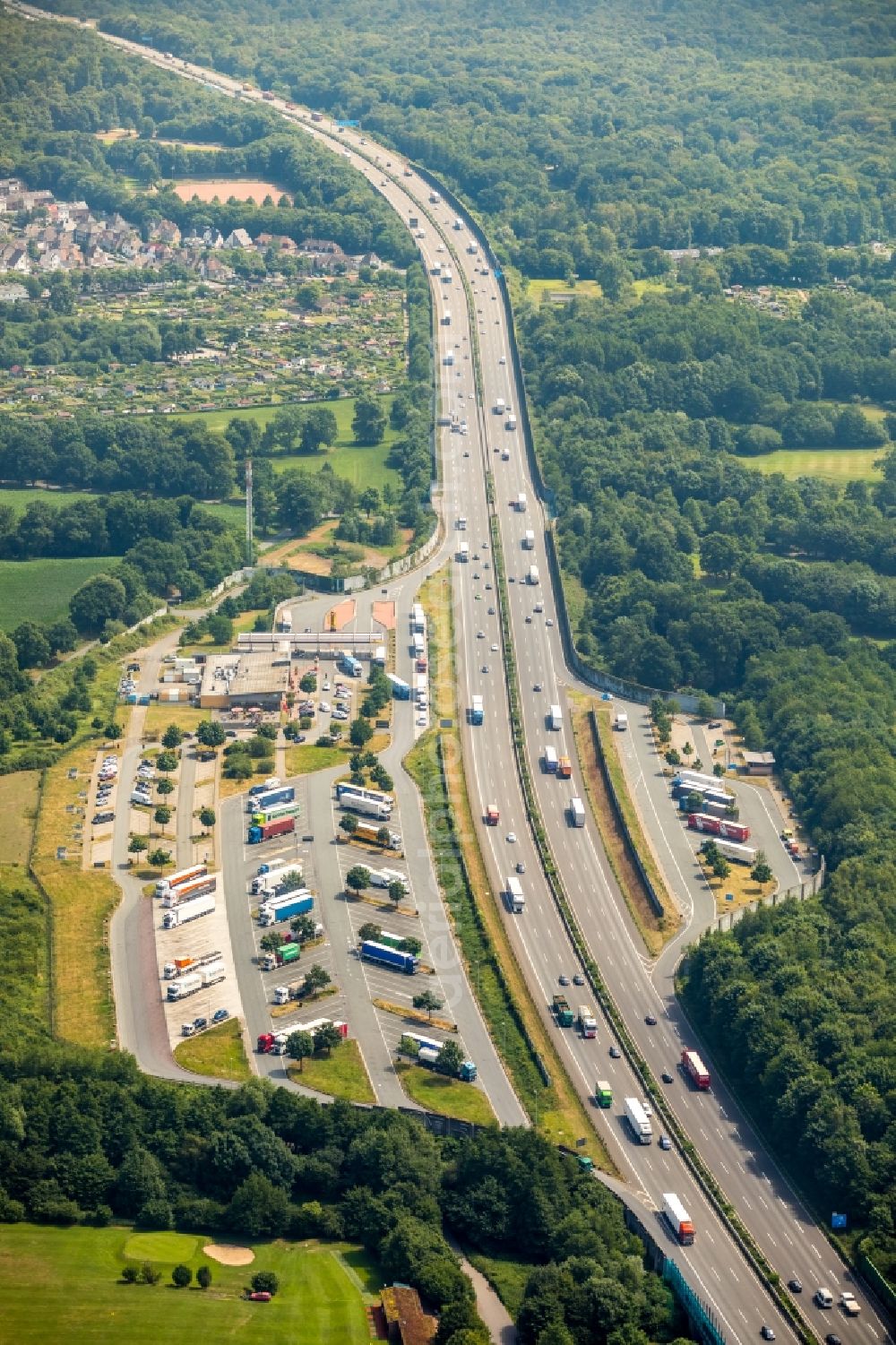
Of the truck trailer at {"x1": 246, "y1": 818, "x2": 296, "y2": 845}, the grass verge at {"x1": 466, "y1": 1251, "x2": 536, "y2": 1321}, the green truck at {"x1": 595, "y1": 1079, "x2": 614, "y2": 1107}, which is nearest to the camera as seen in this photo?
the grass verge at {"x1": 466, "y1": 1251, "x2": 536, "y2": 1321}

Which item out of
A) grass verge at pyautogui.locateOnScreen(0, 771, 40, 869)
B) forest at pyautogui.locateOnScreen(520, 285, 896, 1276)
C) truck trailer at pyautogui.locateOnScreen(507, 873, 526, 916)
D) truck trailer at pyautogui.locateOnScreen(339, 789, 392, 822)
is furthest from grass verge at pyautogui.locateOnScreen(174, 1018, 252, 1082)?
forest at pyautogui.locateOnScreen(520, 285, 896, 1276)

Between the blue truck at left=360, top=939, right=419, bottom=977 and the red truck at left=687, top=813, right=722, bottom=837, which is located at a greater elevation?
the red truck at left=687, top=813, right=722, bottom=837

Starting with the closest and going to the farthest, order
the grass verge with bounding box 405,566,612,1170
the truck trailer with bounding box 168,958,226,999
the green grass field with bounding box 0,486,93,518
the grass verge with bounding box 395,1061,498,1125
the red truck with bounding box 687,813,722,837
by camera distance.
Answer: the grass verge with bounding box 395,1061,498,1125
the grass verge with bounding box 405,566,612,1170
the truck trailer with bounding box 168,958,226,999
the red truck with bounding box 687,813,722,837
the green grass field with bounding box 0,486,93,518

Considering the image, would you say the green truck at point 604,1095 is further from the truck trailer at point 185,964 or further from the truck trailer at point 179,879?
the truck trailer at point 179,879

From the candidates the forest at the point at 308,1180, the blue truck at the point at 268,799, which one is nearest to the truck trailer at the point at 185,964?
the forest at the point at 308,1180

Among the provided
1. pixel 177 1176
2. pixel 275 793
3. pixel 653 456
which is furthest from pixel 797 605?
pixel 177 1176

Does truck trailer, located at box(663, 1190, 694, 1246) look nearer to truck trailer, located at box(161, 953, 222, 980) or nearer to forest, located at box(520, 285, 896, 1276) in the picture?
forest, located at box(520, 285, 896, 1276)

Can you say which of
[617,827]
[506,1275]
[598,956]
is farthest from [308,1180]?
[617,827]
